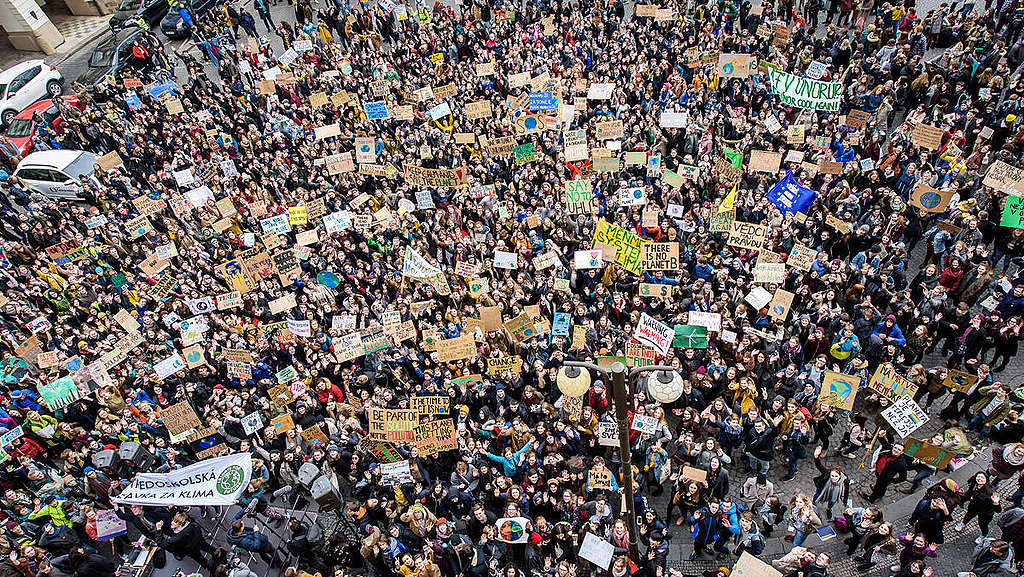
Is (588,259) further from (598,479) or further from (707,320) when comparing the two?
(598,479)

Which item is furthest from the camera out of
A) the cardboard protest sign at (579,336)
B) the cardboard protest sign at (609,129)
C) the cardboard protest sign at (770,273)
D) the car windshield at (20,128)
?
the car windshield at (20,128)

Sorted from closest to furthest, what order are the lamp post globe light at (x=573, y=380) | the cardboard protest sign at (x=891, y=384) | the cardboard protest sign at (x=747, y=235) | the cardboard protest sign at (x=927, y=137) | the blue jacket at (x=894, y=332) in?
the lamp post globe light at (x=573, y=380) < the cardboard protest sign at (x=891, y=384) < the blue jacket at (x=894, y=332) < the cardboard protest sign at (x=747, y=235) < the cardboard protest sign at (x=927, y=137)

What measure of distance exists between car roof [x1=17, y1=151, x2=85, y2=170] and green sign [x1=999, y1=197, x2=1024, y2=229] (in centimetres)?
2696

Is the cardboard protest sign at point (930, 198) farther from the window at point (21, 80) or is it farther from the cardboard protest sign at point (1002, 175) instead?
the window at point (21, 80)

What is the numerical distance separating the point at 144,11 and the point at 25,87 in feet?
28.1

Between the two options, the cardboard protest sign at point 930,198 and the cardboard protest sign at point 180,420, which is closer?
the cardboard protest sign at point 180,420

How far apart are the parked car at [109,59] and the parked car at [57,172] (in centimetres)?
595

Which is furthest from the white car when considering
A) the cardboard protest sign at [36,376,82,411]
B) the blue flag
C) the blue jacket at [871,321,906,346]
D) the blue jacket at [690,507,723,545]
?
the blue jacket at [871,321,906,346]

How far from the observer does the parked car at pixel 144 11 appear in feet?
105

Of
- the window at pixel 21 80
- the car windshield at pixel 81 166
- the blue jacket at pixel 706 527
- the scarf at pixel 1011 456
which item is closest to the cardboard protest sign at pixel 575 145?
the blue jacket at pixel 706 527

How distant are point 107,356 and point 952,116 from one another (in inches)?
848

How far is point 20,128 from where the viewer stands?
23.8 meters

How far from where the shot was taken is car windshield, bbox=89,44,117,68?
1086 inches

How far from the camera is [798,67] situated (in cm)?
1970
